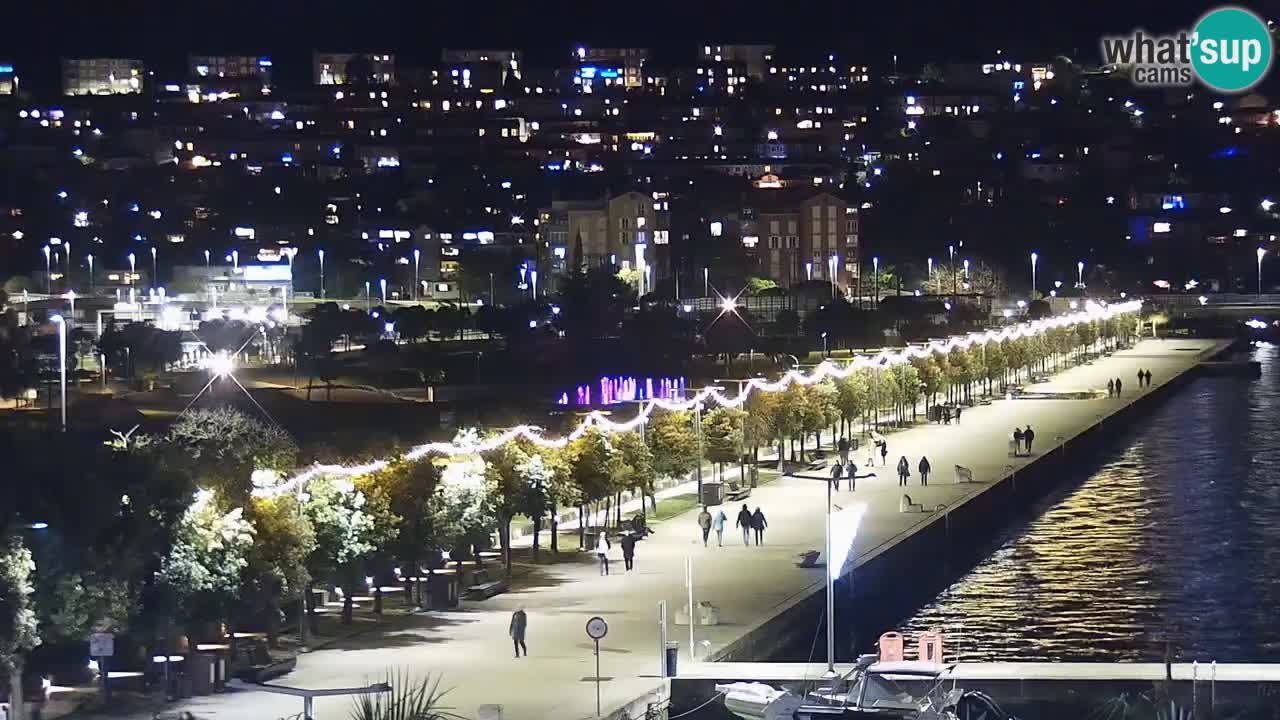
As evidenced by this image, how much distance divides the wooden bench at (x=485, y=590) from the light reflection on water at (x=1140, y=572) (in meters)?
5.78

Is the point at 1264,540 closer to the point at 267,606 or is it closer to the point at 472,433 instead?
the point at 472,433

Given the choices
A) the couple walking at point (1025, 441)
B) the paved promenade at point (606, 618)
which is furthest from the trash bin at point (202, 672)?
the couple walking at point (1025, 441)

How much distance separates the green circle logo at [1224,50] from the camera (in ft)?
186

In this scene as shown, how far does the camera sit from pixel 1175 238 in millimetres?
160375

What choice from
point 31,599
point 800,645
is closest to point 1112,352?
point 800,645

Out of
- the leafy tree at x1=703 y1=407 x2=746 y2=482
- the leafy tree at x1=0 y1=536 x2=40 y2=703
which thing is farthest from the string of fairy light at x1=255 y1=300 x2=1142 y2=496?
the leafy tree at x1=0 y1=536 x2=40 y2=703

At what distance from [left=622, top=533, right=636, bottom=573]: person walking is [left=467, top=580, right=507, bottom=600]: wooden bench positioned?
7.69ft

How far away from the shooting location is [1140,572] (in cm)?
4016

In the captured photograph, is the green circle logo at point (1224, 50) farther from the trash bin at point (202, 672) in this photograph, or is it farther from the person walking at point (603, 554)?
the trash bin at point (202, 672)

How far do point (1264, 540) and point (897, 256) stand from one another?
327 feet

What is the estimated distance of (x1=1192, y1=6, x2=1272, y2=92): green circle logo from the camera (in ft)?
186

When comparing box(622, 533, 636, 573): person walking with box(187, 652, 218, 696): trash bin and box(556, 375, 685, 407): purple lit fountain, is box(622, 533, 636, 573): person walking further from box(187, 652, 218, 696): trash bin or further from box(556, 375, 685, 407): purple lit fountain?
box(556, 375, 685, 407): purple lit fountain

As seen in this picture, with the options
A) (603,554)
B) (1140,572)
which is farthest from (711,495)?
(603,554)

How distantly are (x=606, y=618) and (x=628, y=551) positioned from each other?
14.9 feet
